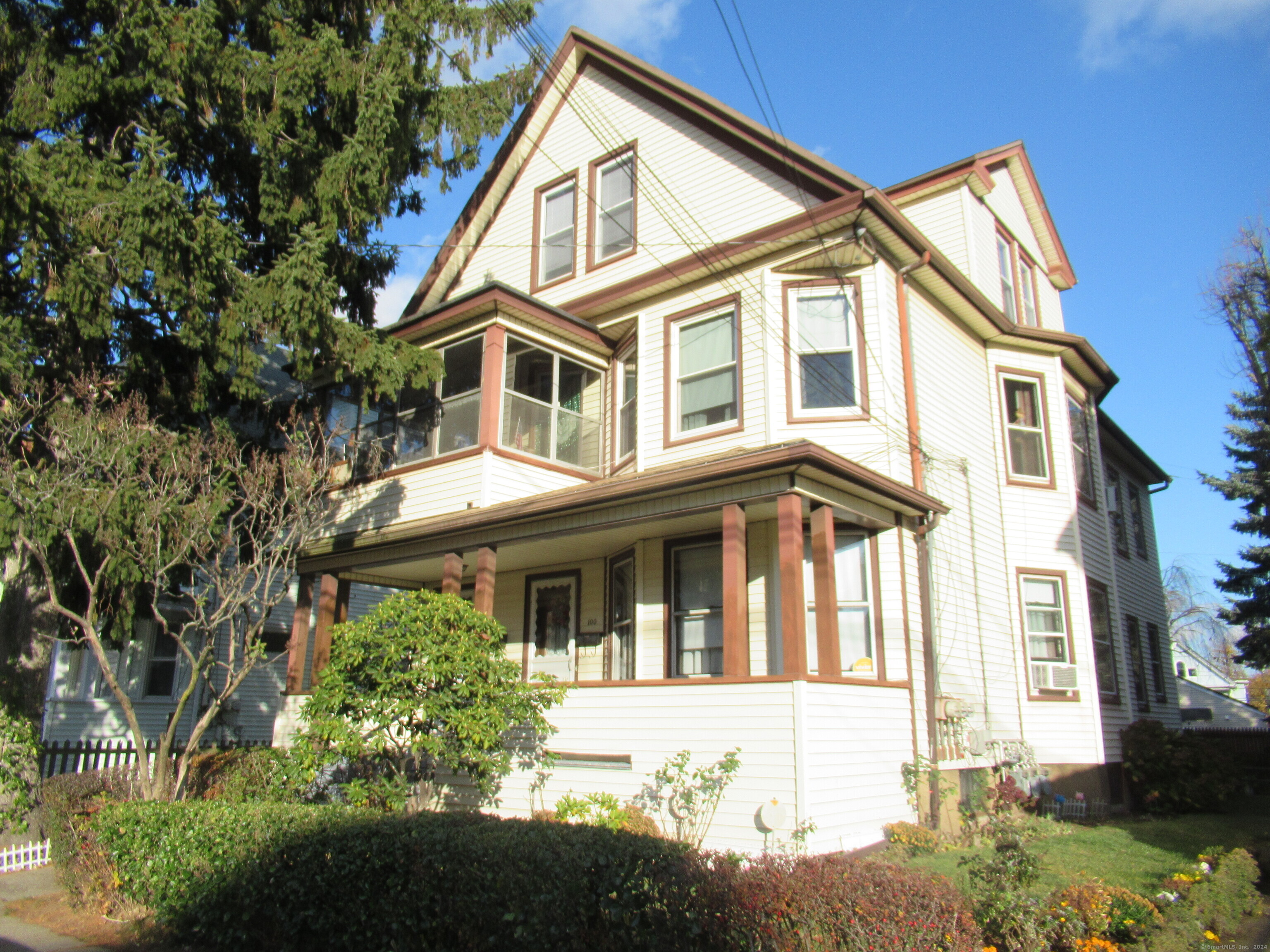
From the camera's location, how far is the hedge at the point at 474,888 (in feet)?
15.7

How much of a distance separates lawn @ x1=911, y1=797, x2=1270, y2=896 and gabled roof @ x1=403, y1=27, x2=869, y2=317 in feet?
26.6

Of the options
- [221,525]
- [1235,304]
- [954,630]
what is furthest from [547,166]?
[1235,304]

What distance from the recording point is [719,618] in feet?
38.3

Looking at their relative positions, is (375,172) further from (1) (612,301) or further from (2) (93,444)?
(2) (93,444)

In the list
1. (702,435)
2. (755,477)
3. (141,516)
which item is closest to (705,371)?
(702,435)

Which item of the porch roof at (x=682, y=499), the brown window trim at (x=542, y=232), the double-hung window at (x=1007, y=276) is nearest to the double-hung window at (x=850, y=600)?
the porch roof at (x=682, y=499)

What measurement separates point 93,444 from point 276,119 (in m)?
5.06

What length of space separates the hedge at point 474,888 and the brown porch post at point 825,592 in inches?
151

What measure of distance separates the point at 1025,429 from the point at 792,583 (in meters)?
7.54

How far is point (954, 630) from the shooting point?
11.9 meters

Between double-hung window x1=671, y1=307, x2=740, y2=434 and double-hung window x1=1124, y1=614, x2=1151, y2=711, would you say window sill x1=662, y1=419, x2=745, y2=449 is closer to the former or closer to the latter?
double-hung window x1=671, y1=307, x2=740, y2=434

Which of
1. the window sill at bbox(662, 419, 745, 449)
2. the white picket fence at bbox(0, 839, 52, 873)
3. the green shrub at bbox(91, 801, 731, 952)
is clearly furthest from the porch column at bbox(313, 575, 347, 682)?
the window sill at bbox(662, 419, 745, 449)

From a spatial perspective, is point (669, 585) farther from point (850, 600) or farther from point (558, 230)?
point (558, 230)

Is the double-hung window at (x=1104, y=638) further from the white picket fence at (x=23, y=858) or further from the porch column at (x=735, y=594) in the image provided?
the white picket fence at (x=23, y=858)
